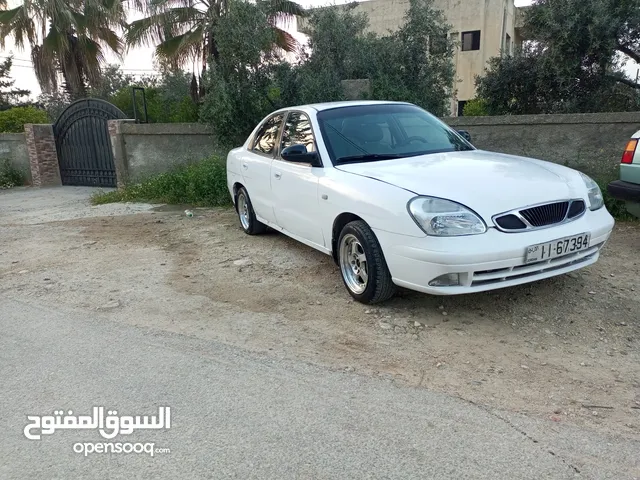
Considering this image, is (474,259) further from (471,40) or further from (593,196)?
(471,40)

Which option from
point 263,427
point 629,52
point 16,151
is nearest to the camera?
point 263,427

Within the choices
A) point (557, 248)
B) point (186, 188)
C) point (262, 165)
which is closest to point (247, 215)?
point (262, 165)

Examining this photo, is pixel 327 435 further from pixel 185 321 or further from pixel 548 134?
pixel 548 134

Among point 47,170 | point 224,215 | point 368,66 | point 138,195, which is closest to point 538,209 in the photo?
point 224,215

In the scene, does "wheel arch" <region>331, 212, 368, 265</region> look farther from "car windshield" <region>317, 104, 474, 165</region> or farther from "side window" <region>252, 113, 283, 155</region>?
"side window" <region>252, 113, 283, 155</region>

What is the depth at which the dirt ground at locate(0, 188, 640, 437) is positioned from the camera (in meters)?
2.96

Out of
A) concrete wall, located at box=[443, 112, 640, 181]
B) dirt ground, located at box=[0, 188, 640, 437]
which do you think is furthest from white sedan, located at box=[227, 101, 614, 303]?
concrete wall, located at box=[443, 112, 640, 181]

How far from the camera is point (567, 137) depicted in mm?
7355

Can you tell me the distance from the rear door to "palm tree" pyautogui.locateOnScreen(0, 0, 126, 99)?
10881 mm

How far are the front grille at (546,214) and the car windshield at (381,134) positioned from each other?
1347 mm

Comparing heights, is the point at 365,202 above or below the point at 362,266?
above

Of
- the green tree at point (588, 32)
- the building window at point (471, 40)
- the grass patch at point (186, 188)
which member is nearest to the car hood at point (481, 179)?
the grass patch at point (186, 188)

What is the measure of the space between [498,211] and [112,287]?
3.67 meters

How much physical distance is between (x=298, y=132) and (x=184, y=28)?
1131cm
